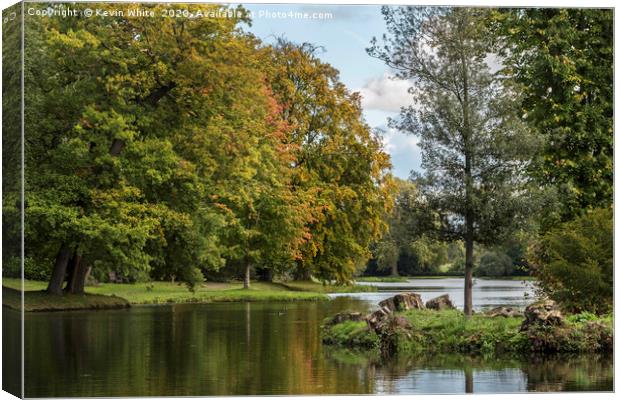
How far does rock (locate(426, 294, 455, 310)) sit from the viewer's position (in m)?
17.4

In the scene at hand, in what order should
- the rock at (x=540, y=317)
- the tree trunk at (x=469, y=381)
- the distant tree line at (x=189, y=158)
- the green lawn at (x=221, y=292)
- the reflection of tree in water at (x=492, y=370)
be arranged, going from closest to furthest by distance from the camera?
1. the tree trunk at (x=469, y=381)
2. the reflection of tree in water at (x=492, y=370)
3. the distant tree line at (x=189, y=158)
4. the rock at (x=540, y=317)
5. the green lawn at (x=221, y=292)

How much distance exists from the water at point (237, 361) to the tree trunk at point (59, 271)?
364mm

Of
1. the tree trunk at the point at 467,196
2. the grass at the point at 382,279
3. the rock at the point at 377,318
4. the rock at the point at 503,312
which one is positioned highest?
the tree trunk at the point at 467,196

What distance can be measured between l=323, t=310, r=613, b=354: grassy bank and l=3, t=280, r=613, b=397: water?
0.34 metres

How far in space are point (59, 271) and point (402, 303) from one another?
197 inches

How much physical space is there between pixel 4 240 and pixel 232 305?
5.04 m

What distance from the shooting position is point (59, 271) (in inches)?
650

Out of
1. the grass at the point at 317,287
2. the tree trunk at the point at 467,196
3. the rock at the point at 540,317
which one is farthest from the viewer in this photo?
the grass at the point at 317,287

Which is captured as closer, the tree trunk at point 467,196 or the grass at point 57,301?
the grass at point 57,301

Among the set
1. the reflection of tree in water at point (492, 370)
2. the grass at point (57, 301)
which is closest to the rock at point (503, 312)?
the reflection of tree in water at point (492, 370)

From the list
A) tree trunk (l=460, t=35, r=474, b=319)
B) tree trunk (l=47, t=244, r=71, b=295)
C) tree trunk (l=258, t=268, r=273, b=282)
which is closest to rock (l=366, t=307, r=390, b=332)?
tree trunk (l=460, t=35, r=474, b=319)

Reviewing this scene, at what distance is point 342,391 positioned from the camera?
14.0 metres

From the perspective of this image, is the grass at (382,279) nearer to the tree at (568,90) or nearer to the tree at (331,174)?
Answer: the tree at (331,174)

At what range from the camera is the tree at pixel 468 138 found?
17312 millimetres
